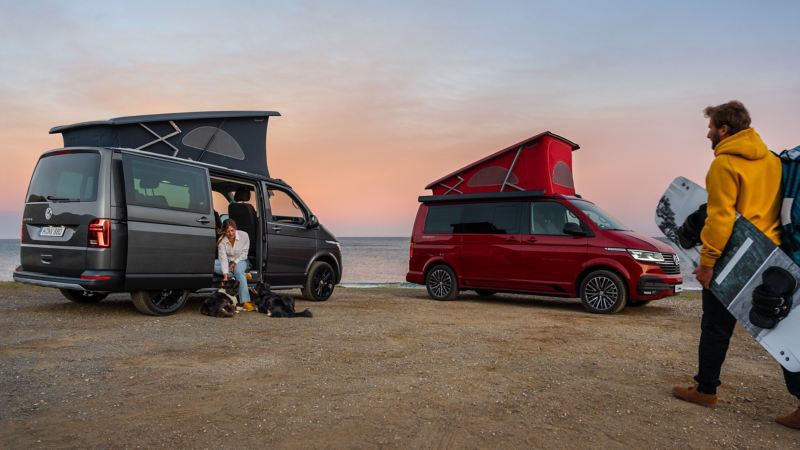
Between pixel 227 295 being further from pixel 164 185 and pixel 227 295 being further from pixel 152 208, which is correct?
pixel 164 185

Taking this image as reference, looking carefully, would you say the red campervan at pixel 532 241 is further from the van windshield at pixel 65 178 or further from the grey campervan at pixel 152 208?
the van windshield at pixel 65 178

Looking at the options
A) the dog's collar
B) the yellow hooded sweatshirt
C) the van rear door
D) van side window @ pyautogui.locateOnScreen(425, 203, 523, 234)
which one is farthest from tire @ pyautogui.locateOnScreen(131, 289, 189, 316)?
the yellow hooded sweatshirt

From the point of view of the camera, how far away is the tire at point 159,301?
Answer: 7.40m

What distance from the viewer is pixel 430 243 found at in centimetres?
1133

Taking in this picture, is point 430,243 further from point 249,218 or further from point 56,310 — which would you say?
point 56,310

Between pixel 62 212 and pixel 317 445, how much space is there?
222 inches

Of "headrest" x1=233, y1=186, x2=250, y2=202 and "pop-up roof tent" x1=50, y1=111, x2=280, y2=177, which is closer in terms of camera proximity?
"pop-up roof tent" x1=50, y1=111, x2=280, y2=177

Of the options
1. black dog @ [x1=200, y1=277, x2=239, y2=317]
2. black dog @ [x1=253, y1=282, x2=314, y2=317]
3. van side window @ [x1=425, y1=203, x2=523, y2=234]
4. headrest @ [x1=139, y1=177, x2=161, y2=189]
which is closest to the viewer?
headrest @ [x1=139, y1=177, x2=161, y2=189]

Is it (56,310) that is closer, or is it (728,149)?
(728,149)

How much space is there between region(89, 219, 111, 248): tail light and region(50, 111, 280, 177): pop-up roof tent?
1415mm

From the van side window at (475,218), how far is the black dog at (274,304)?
4.02 metres

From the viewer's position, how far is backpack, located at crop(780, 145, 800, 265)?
3605 mm

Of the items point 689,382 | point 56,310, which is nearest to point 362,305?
point 56,310

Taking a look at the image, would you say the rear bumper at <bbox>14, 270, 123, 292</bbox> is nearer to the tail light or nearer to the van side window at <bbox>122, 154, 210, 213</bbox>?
the tail light
